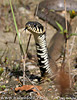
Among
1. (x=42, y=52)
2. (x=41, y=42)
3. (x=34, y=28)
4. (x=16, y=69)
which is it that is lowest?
(x=16, y=69)

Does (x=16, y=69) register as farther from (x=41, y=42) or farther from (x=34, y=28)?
(x=34, y=28)

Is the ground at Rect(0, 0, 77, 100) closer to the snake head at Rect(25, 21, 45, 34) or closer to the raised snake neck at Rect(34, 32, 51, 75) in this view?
the raised snake neck at Rect(34, 32, 51, 75)

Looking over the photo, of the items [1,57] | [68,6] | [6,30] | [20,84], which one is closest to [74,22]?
[68,6]

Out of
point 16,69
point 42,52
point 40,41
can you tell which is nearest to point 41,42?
point 40,41

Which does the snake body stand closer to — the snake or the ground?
the snake

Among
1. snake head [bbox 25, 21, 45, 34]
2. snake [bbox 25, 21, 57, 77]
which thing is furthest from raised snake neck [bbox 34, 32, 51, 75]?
snake head [bbox 25, 21, 45, 34]

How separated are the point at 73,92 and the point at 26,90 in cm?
70

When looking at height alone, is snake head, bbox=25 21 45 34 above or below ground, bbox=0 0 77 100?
above

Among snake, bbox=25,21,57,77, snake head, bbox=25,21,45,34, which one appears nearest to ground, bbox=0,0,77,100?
snake, bbox=25,21,57,77

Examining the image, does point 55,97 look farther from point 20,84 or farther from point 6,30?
point 6,30

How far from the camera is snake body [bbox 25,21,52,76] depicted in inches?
99.3

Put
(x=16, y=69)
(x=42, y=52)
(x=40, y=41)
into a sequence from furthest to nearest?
(x=16, y=69) → (x=42, y=52) → (x=40, y=41)

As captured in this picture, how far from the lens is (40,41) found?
8.93 feet

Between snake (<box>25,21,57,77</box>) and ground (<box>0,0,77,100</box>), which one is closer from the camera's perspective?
snake (<box>25,21,57,77</box>)
